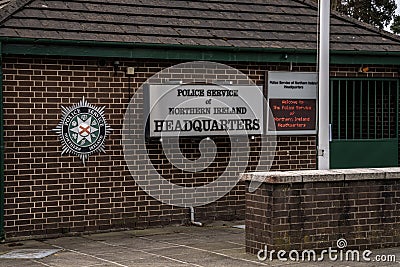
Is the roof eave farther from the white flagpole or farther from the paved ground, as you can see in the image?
the paved ground

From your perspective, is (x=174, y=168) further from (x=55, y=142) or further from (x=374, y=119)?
(x=374, y=119)

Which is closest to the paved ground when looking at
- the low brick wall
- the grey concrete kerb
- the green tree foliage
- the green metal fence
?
the low brick wall

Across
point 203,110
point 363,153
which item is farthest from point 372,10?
point 203,110

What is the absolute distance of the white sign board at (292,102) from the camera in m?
15.8

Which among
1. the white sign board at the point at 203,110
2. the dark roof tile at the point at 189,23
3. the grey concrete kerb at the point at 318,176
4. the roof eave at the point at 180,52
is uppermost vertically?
the dark roof tile at the point at 189,23

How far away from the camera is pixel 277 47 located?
15562mm

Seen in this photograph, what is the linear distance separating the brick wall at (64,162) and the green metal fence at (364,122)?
9.58ft

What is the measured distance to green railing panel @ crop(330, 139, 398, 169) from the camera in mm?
16469

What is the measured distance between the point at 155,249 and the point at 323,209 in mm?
2428

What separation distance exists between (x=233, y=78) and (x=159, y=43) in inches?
63.7

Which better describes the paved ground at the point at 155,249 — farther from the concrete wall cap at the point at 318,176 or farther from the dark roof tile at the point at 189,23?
the dark roof tile at the point at 189,23

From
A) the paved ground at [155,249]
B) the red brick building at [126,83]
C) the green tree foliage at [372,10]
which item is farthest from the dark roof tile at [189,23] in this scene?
the green tree foliage at [372,10]

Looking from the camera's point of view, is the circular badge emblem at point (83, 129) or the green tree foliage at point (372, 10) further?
the green tree foliage at point (372, 10)

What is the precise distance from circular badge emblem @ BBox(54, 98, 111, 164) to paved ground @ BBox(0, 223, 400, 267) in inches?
53.0
